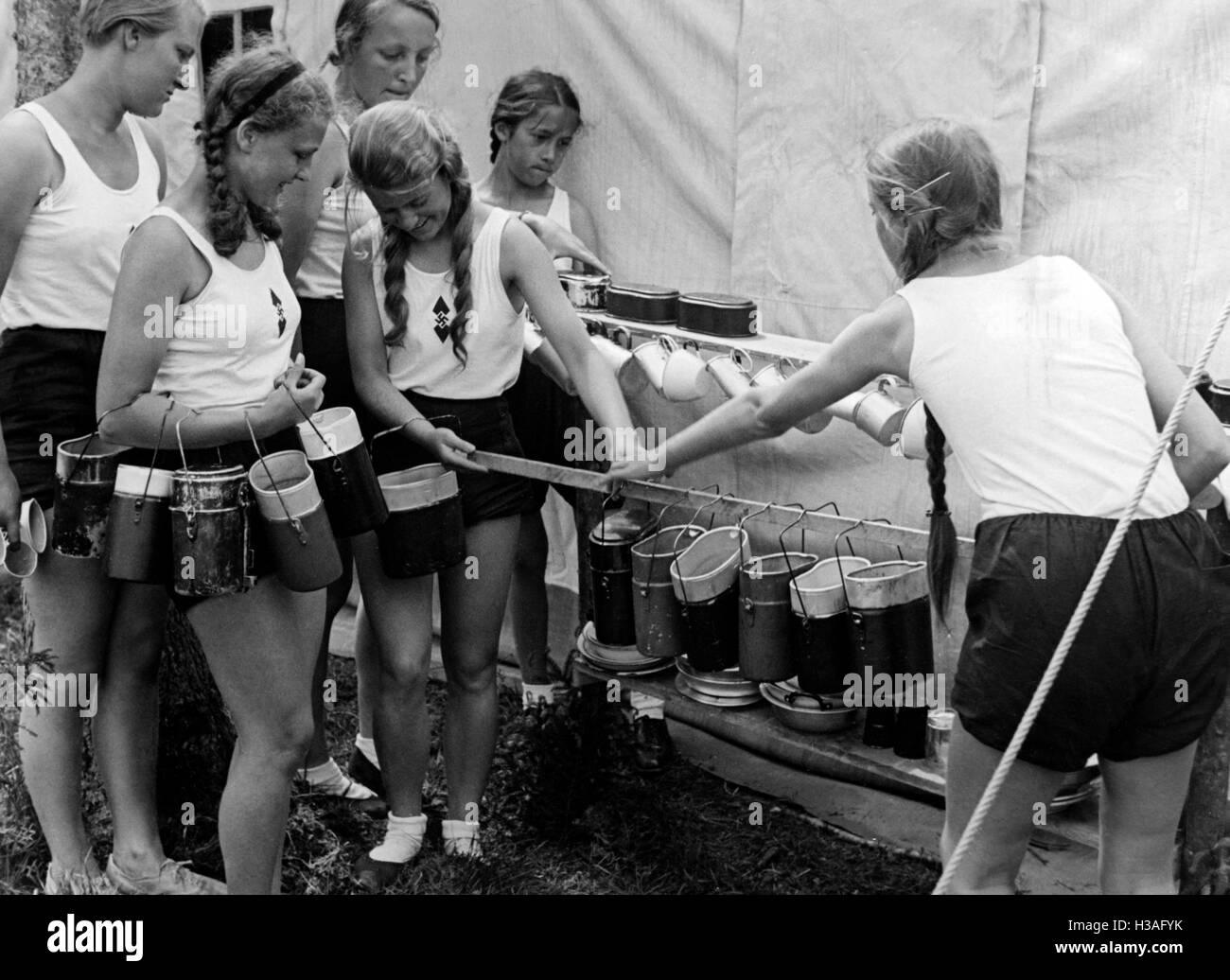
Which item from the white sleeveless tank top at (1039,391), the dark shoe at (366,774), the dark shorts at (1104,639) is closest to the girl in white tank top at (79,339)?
the dark shoe at (366,774)

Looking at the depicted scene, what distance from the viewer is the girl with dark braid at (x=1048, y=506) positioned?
2.32m

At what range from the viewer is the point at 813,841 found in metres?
4.03

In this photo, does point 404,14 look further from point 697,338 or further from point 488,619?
point 488,619

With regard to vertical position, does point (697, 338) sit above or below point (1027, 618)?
above

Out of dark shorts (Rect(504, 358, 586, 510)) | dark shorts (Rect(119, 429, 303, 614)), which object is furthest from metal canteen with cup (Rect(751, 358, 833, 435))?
dark shorts (Rect(119, 429, 303, 614))

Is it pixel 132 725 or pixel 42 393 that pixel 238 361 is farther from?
pixel 132 725

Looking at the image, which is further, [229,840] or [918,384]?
[229,840]

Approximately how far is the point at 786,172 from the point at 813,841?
186 cm

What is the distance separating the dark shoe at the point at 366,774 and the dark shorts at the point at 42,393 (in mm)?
1423

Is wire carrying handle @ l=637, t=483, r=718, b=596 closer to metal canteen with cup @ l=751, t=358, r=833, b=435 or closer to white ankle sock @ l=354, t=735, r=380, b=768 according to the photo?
metal canteen with cup @ l=751, t=358, r=833, b=435

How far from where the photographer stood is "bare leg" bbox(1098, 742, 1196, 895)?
239cm

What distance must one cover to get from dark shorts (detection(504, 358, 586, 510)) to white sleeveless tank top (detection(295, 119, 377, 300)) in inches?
25.6

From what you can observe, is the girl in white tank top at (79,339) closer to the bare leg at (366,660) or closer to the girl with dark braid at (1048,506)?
the bare leg at (366,660)
